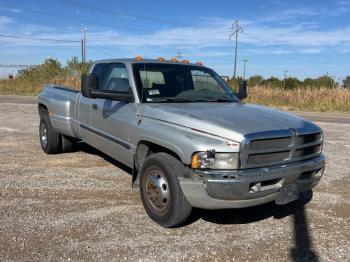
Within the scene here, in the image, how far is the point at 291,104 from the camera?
26.9m

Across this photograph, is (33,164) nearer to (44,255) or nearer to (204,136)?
(44,255)

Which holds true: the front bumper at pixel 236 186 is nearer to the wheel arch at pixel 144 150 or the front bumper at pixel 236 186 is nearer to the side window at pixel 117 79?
the wheel arch at pixel 144 150

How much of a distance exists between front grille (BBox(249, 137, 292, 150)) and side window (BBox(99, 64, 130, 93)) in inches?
79.8

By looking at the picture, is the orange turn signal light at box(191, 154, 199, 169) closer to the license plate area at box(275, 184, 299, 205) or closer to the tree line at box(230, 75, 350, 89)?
the license plate area at box(275, 184, 299, 205)

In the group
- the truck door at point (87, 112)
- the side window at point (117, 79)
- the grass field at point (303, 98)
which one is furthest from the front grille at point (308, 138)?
the grass field at point (303, 98)

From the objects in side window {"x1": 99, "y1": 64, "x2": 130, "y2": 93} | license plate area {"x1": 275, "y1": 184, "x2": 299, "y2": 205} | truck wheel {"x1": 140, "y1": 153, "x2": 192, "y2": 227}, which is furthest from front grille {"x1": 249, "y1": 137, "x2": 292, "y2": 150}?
side window {"x1": 99, "y1": 64, "x2": 130, "y2": 93}

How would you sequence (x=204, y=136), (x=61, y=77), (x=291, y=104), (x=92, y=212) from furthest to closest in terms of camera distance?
(x=61, y=77) → (x=291, y=104) → (x=92, y=212) → (x=204, y=136)

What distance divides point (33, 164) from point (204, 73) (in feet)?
10.9

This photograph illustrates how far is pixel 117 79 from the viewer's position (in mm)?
5762

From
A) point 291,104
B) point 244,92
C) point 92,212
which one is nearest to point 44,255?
point 92,212

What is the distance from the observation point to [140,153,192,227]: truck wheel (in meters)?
4.17

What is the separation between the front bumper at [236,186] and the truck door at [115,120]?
1325mm

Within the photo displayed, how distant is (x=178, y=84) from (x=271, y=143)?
6.21ft

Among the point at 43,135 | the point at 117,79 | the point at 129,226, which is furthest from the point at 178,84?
the point at 43,135
